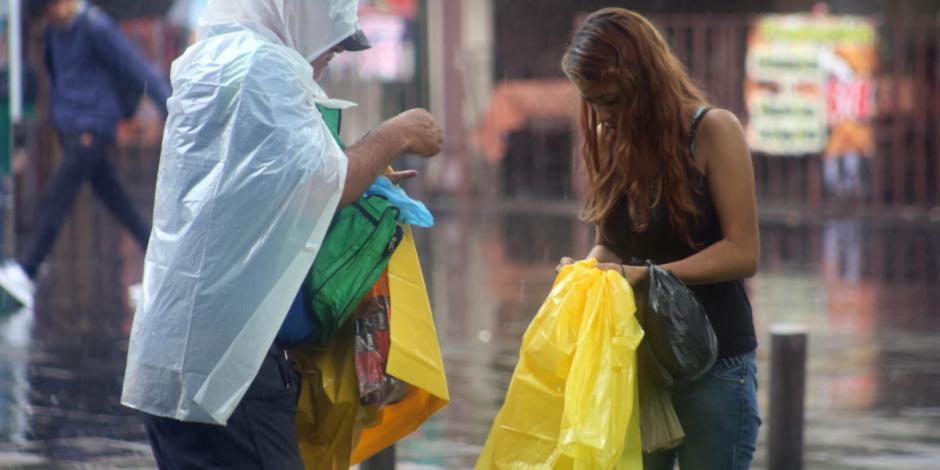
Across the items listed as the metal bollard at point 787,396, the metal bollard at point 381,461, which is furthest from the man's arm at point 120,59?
the metal bollard at point 787,396

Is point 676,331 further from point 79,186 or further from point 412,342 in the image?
point 79,186

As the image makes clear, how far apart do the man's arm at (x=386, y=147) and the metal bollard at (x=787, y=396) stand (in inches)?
92.3

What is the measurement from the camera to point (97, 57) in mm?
10602

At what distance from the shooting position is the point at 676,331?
136 inches

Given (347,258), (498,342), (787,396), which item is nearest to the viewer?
(347,258)

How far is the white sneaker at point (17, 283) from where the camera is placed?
9984 mm

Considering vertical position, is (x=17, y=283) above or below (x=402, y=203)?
below

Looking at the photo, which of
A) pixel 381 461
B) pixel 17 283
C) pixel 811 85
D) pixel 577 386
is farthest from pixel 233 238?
pixel 811 85

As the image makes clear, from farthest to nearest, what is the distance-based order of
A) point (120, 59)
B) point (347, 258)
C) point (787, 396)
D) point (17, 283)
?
point (120, 59) < point (17, 283) < point (787, 396) < point (347, 258)

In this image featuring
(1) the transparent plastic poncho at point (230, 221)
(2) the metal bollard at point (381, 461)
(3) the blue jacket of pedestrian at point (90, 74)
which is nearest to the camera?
(1) the transparent plastic poncho at point (230, 221)

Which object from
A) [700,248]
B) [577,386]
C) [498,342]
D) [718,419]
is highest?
[700,248]

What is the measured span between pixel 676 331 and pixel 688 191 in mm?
334

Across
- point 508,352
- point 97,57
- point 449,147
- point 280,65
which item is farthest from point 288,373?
point 449,147

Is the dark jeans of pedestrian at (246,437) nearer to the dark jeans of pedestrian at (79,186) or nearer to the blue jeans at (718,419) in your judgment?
the blue jeans at (718,419)
